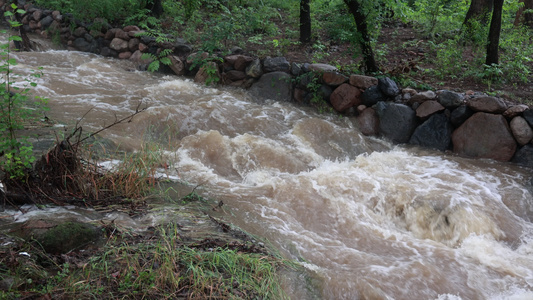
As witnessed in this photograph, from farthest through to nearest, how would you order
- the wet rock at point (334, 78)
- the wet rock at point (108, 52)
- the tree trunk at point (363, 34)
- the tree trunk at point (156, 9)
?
1. the tree trunk at point (156, 9)
2. the wet rock at point (108, 52)
3. the wet rock at point (334, 78)
4. the tree trunk at point (363, 34)

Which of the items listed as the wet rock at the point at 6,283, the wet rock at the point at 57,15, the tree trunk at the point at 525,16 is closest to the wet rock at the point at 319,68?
the wet rock at the point at 6,283

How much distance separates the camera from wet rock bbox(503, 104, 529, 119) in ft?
18.6

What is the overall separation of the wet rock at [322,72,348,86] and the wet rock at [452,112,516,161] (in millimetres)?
2186

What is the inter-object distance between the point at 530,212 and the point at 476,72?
11.4 ft

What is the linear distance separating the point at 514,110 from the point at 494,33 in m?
2.12

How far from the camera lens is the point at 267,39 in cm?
916

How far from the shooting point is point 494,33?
7055 millimetres

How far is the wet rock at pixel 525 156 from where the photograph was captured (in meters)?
5.61

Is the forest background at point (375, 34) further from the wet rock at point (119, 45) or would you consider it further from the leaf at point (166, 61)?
the leaf at point (166, 61)

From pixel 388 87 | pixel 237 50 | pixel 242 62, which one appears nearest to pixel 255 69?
pixel 242 62

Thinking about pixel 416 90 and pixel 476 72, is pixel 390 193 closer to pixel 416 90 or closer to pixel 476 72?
pixel 416 90

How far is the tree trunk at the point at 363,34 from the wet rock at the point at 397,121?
1001mm

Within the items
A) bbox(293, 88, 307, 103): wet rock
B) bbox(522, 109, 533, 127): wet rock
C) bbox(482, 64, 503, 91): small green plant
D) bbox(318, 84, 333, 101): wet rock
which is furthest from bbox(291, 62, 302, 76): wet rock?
bbox(522, 109, 533, 127): wet rock

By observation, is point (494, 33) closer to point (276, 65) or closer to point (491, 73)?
point (491, 73)
